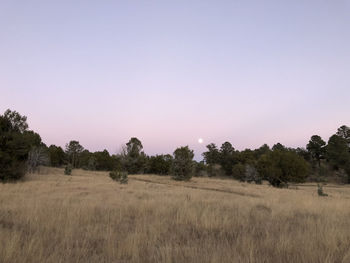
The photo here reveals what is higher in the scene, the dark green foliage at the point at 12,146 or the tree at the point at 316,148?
the tree at the point at 316,148

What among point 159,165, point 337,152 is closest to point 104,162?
point 159,165

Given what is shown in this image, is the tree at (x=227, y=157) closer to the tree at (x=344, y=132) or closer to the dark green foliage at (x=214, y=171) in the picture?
A: the dark green foliage at (x=214, y=171)

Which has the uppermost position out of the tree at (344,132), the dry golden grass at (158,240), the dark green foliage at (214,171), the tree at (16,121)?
the tree at (344,132)

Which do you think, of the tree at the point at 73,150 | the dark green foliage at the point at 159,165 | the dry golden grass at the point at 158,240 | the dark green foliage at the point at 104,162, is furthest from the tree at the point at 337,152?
the tree at the point at 73,150

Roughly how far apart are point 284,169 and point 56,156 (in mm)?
72079

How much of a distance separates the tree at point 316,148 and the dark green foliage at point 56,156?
90.4m

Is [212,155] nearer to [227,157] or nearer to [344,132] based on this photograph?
[227,157]

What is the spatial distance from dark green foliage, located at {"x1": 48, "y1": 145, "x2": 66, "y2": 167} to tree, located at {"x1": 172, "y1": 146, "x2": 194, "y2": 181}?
51.9 m

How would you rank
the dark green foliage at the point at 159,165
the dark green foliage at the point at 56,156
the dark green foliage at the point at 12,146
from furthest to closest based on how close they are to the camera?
the dark green foliage at the point at 56,156, the dark green foliage at the point at 159,165, the dark green foliage at the point at 12,146

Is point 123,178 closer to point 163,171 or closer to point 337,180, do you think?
point 163,171

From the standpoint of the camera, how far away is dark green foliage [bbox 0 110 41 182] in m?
23.8

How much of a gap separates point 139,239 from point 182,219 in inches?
89.9

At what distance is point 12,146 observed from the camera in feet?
79.7

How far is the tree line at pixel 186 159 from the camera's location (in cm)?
2495
